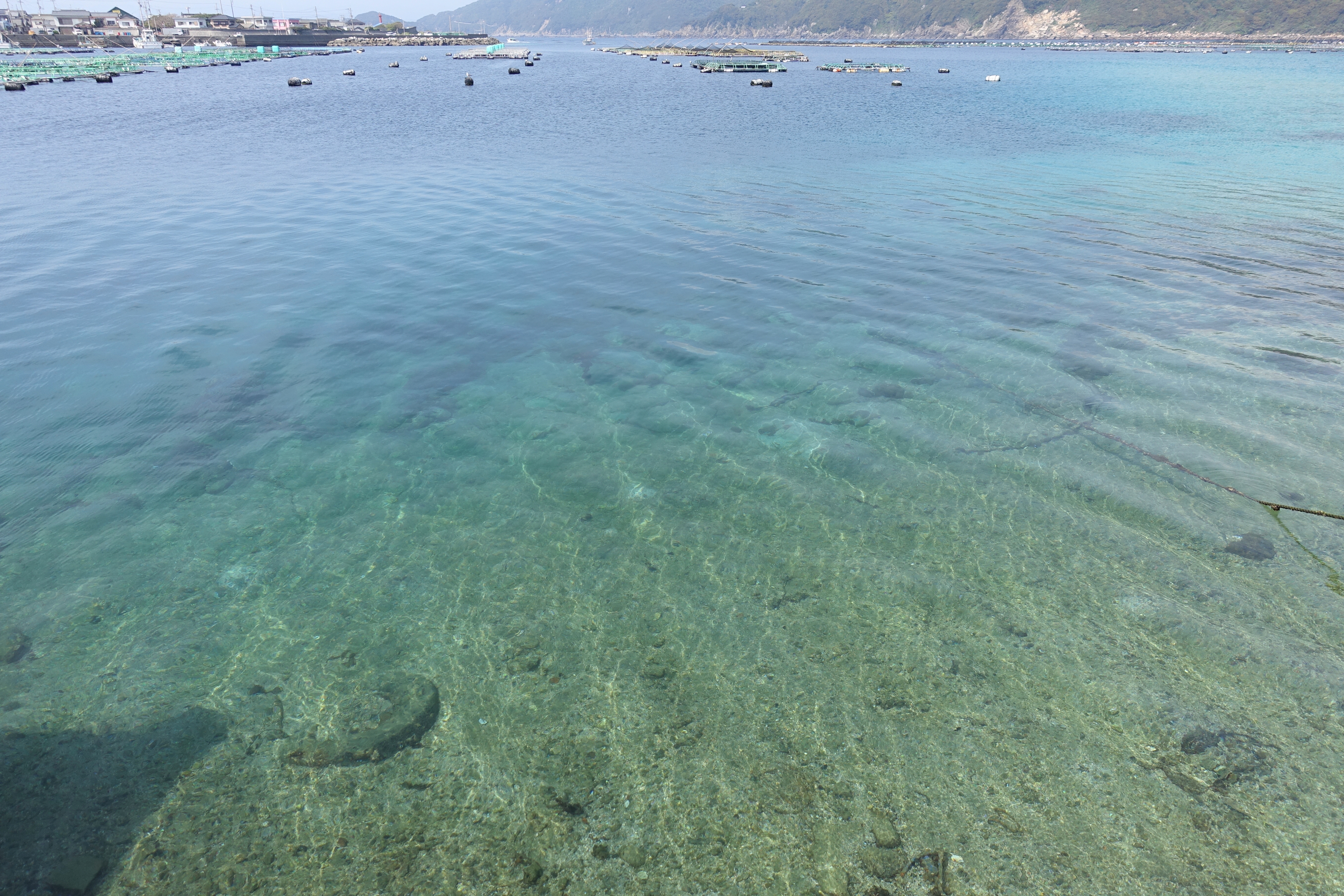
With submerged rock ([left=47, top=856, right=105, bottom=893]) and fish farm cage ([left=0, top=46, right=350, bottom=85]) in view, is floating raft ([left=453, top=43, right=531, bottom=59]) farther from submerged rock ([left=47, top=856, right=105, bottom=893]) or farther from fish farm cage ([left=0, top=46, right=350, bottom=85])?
submerged rock ([left=47, top=856, right=105, bottom=893])

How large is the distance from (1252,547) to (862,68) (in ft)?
514

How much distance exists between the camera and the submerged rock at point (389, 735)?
7625 millimetres

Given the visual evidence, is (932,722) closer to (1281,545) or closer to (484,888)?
(484,888)

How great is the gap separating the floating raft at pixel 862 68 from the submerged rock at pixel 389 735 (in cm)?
15427

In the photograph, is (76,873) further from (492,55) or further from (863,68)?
(492,55)

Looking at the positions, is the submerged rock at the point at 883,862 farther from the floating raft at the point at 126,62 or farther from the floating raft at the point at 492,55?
the floating raft at the point at 492,55

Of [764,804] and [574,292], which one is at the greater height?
[574,292]

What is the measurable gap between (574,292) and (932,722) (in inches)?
688

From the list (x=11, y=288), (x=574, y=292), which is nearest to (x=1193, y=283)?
(x=574, y=292)

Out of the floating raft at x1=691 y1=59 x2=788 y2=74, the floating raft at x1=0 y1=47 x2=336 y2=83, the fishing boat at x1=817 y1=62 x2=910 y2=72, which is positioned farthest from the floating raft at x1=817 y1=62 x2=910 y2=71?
the floating raft at x1=0 y1=47 x2=336 y2=83

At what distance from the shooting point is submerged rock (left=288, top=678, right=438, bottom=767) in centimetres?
762

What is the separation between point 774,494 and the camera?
12.1m

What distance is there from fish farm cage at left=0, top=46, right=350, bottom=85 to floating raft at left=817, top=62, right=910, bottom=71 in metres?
123

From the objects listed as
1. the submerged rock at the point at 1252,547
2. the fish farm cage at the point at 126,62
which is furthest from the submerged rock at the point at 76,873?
the fish farm cage at the point at 126,62
